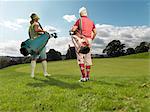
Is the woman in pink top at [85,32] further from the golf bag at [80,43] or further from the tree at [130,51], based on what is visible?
the tree at [130,51]

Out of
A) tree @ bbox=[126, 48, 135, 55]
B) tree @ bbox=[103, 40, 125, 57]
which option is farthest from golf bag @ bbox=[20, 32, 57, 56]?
tree @ bbox=[126, 48, 135, 55]

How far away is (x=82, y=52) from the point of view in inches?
331

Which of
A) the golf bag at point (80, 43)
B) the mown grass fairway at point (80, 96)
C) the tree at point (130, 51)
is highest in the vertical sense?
the tree at point (130, 51)

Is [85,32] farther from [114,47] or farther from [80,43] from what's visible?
[114,47]

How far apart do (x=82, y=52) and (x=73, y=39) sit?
0.64 m

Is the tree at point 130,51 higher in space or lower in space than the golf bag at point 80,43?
higher

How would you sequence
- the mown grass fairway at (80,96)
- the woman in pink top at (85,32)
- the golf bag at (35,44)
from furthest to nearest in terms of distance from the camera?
the golf bag at (35,44) < the woman in pink top at (85,32) < the mown grass fairway at (80,96)

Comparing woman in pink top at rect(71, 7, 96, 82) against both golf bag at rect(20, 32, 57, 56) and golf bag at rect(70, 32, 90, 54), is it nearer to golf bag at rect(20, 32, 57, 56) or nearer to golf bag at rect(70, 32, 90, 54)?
golf bag at rect(70, 32, 90, 54)

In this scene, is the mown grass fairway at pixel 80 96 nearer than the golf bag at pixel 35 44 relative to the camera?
Yes

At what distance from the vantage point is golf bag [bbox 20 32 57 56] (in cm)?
937

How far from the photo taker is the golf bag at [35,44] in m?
9.37

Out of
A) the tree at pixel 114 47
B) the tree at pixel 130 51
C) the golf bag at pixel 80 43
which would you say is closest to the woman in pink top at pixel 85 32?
the golf bag at pixel 80 43

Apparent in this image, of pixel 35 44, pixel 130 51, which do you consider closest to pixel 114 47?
pixel 130 51

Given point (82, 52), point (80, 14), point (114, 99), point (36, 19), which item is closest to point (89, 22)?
point (80, 14)
